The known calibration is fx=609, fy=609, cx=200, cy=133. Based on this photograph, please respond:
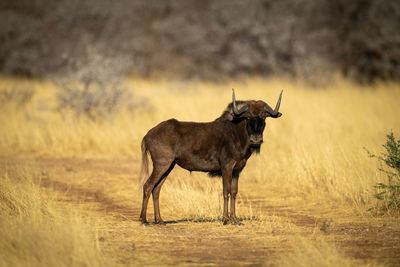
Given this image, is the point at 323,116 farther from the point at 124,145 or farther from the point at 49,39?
the point at 49,39

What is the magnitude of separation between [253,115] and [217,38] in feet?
74.9

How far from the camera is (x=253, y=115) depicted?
7.82 meters

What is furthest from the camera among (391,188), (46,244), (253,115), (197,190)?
(197,190)

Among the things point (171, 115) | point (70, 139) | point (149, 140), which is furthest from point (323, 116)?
point (149, 140)

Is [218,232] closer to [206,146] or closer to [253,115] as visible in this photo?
[206,146]

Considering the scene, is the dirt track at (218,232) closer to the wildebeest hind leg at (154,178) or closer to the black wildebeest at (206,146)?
the wildebeest hind leg at (154,178)

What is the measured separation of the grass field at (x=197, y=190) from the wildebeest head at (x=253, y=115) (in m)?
1.16

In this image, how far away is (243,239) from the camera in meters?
7.10

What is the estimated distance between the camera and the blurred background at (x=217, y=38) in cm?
2666

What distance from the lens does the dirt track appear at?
6.34m

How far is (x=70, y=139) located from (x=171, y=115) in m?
3.35

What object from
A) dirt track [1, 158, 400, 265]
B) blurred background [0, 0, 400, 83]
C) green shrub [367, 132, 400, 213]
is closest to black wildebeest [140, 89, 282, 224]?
dirt track [1, 158, 400, 265]

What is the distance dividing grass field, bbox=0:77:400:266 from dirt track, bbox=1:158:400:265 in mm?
21

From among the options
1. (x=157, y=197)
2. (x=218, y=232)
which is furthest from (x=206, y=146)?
(x=218, y=232)
